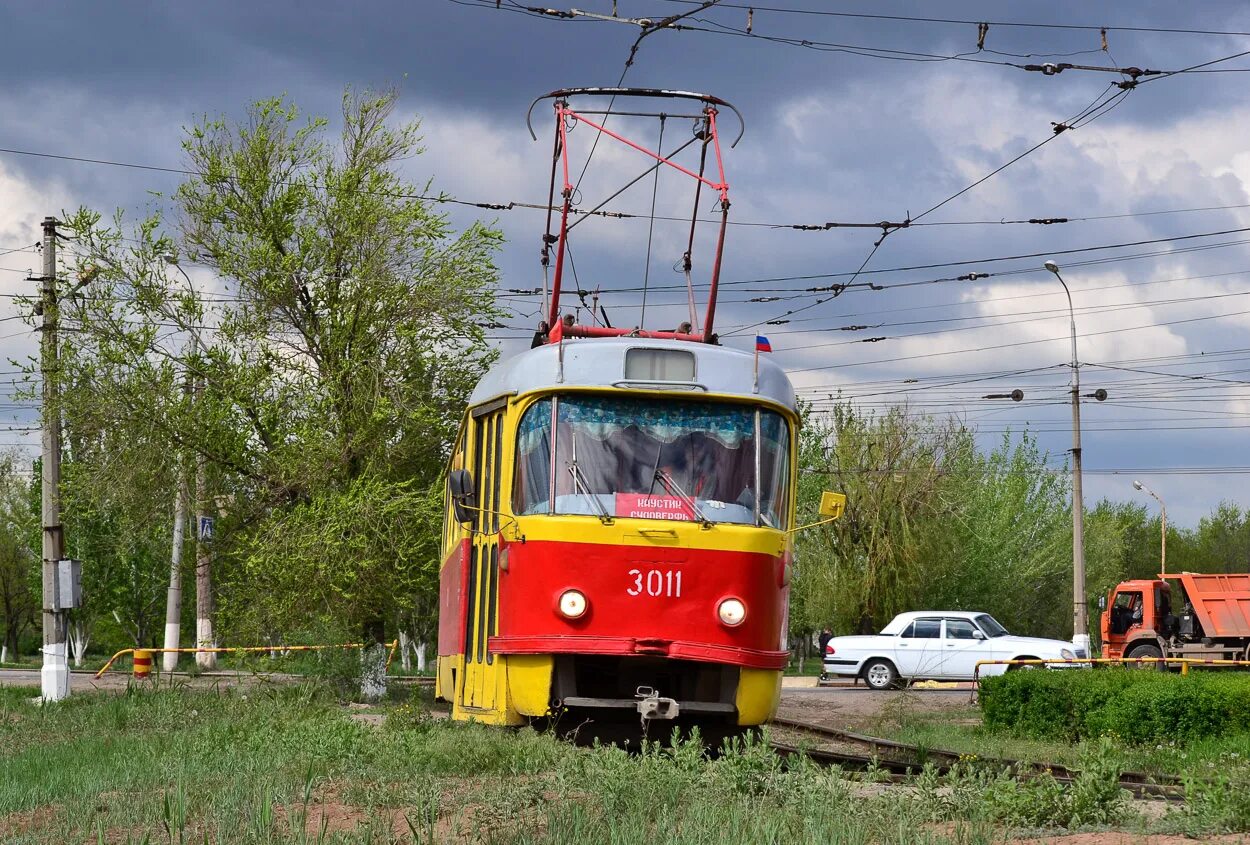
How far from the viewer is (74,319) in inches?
931

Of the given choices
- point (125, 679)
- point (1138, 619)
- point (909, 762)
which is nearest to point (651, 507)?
point (909, 762)

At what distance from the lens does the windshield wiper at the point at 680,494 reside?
11.3 metres

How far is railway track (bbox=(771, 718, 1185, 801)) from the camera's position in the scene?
10227 mm

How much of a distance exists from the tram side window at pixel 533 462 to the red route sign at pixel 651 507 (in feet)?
1.82

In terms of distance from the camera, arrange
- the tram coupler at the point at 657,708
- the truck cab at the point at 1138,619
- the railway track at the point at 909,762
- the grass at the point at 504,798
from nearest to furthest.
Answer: the grass at the point at 504,798
the railway track at the point at 909,762
the tram coupler at the point at 657,708
the truck cab at the point at 1138,619

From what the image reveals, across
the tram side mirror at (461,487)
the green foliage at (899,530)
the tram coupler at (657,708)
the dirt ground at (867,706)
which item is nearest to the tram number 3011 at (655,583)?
the tram coupler at (657,708)

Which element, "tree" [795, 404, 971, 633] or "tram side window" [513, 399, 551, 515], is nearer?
"tram side window" [513, 399, 551, 515]

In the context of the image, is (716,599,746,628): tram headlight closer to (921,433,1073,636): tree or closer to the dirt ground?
the dirt ground

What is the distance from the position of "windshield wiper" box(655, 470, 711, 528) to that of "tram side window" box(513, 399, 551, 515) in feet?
2.76

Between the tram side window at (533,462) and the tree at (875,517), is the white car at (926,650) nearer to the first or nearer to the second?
the tree at (875,517)

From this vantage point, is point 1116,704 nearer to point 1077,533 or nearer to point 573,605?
point 573,605

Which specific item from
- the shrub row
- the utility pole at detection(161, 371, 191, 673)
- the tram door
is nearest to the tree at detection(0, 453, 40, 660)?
the utility pole at detection(161, 371, 191, 673)

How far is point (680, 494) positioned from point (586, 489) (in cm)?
70

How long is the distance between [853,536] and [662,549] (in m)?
36.5
